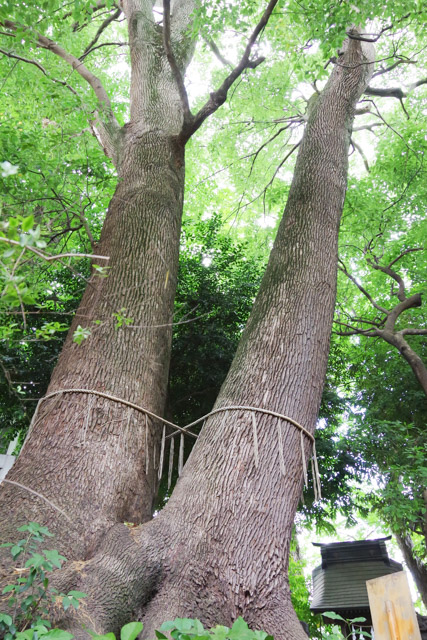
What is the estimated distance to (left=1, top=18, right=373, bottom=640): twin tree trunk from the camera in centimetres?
233

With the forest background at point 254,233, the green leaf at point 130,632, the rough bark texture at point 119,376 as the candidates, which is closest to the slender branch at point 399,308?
the forest background at point 254,233

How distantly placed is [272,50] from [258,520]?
8.58m

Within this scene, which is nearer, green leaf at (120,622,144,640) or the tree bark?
green leaf at (120,622,144,640)

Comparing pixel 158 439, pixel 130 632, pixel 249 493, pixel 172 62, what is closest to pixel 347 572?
pixel 158 439

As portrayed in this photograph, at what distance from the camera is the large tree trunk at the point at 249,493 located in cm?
229

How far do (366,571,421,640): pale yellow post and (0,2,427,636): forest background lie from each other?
2262 millimetres

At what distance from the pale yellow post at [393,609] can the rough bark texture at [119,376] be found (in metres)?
1.40

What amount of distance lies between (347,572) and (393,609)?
6.41m

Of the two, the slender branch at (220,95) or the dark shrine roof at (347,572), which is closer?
the slender branch at (220,95)

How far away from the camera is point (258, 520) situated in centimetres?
257

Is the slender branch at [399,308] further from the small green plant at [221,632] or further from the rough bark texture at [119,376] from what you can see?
the small green plant at [221,632]

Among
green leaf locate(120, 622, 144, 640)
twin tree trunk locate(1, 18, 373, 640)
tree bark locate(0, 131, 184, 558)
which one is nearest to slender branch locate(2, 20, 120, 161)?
tree bark locate(0, 131, 184, 558)

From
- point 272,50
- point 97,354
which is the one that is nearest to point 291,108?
point 272,50

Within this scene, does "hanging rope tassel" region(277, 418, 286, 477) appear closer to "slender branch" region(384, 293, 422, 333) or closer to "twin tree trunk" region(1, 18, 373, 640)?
"twin tree trunk" region(1, 18, 373, 640)
